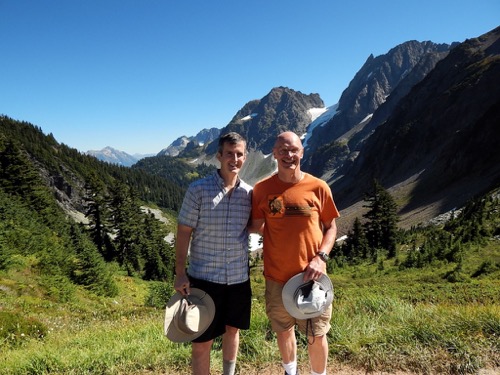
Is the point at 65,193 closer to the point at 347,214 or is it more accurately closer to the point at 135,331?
the point at 347,214

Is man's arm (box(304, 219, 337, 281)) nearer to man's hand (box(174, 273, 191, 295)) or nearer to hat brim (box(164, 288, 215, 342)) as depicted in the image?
hat brim (box(164, 288, 215, 342))

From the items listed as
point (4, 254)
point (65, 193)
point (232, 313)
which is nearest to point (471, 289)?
point (232, 313)

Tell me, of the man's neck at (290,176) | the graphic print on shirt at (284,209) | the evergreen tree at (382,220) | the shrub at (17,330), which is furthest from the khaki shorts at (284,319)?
the evergreen tree at (382,220)

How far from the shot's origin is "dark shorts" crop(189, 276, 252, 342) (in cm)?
432

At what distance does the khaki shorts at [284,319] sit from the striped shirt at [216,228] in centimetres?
48

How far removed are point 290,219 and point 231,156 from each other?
1094mm

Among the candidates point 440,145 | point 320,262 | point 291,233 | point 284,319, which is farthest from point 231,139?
point 440,145

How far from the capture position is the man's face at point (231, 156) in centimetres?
426

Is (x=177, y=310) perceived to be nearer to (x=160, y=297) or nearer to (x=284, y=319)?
(x=284, y=319)

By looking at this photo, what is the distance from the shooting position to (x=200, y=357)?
14.2 ft

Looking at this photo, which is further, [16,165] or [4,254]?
[16,165]

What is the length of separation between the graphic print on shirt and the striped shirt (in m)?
0.41

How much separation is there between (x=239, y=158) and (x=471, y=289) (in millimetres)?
15636

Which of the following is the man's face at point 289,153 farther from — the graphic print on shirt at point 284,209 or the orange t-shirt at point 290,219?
the graphic print on shirt at point 284,209
